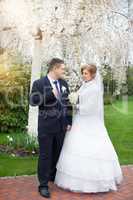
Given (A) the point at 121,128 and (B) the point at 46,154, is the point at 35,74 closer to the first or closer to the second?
(B) the point at 46,154

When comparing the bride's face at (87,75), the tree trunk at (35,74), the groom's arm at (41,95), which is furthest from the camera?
the tree trunk at (35,74)

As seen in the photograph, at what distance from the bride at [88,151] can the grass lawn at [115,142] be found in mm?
1419

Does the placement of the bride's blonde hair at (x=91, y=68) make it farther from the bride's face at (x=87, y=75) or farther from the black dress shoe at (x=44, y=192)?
the black dress shoe at (x=44, y=192)

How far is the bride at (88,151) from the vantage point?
24.4ft

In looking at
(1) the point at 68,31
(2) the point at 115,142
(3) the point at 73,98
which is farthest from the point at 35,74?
(3) the point at 73,98

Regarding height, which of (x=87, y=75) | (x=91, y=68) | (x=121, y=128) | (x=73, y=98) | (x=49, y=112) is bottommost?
(x=121, y=128)

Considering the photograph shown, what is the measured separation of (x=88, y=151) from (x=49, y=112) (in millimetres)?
832

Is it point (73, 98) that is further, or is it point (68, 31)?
point (68, 31)

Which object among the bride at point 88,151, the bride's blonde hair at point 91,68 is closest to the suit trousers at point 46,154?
the bride at point 88,151

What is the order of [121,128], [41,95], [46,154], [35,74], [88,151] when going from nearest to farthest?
[41,95] < [46,154] < [88,151] < [35,74] < [121,128]

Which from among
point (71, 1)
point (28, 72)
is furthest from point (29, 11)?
point (28, 72)

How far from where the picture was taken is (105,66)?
16.0 meters

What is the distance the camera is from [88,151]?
7508mm

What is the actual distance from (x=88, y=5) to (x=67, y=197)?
6746mm
